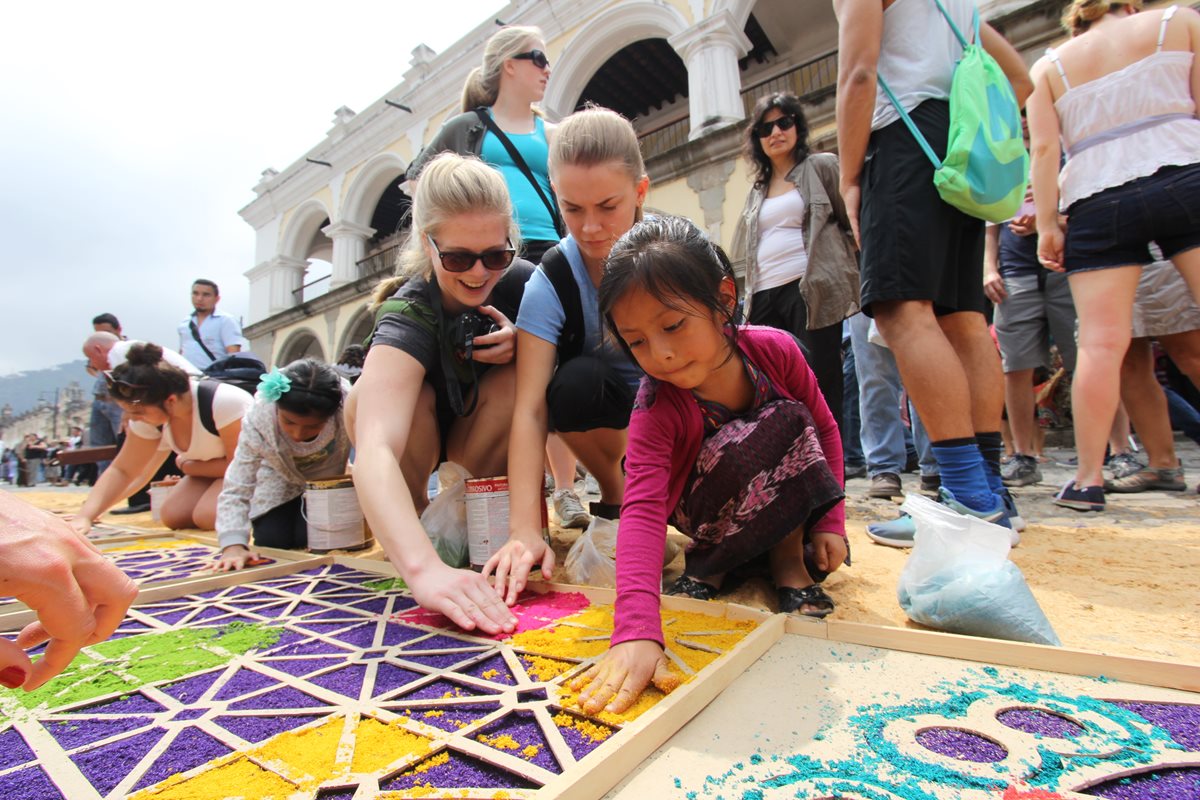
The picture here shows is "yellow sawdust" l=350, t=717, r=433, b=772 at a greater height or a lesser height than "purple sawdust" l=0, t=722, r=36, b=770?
greater

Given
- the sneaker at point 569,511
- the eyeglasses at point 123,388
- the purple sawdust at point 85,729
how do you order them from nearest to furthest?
the purple sawdust at point 85,729 < the sneaker at point 569,511 < the eyeglasses at point 123,388

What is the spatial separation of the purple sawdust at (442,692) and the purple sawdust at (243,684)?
258 millimetres

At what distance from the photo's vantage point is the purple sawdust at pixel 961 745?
0.69 metres

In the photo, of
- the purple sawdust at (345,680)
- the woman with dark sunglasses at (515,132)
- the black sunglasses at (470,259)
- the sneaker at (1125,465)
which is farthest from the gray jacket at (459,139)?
the sneaker at (1125,465)

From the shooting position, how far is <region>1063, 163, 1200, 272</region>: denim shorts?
175 centimetres

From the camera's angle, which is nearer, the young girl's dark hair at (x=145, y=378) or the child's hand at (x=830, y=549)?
the child's hand at (x=830, y=549)

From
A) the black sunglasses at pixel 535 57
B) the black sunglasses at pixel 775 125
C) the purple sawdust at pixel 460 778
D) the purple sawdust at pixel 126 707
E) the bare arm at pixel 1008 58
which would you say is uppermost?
the black sunglasses at pixel 535 57

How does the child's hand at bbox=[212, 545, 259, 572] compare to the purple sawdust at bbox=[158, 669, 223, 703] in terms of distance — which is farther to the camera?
Answer: the child's hand at bbox=[212, 545, 259, 572]

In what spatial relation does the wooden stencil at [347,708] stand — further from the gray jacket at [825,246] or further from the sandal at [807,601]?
the gray jacket at [825,246]

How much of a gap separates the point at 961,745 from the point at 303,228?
1647 centimetres

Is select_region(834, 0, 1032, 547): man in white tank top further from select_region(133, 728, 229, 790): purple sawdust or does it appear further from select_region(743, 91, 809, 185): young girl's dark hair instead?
select_region(133, 728, 229, 790): purple sawdust

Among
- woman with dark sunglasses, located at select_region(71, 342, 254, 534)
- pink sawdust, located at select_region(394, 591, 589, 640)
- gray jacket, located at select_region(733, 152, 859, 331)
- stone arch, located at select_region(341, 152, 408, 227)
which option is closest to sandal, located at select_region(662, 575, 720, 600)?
pink sawdust, located at select_region(394, 591, 589, 640)

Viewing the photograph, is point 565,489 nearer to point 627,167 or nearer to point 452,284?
point 452,284

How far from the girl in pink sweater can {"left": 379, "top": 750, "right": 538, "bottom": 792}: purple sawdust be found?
233mm
